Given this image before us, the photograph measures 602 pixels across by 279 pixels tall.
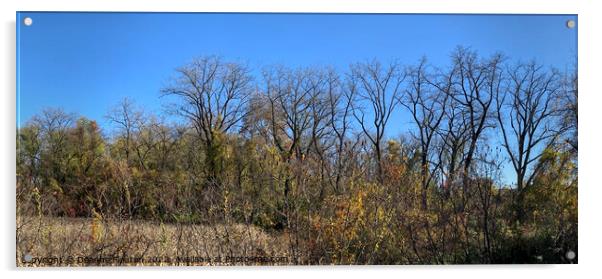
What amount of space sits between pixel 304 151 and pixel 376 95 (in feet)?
2.76

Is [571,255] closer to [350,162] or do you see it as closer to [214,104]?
[350,162]

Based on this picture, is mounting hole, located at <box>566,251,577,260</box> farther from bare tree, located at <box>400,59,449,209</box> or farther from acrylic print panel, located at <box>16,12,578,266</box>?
bare tree, located at <box>400,59,449,209</box>

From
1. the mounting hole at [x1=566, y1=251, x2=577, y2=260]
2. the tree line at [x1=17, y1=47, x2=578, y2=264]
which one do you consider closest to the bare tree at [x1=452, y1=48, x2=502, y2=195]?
the tree line at [x1=17, y1=47, x2=578, y2=264]

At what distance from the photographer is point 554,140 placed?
6.31 meters

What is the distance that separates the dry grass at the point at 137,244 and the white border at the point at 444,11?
0.10m

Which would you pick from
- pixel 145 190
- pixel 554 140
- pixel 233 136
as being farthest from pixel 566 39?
pixel 145 190

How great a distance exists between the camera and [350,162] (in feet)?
20.8

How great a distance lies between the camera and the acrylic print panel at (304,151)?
6.21 meters

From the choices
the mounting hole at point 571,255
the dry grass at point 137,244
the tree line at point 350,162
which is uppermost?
the tree line at point 350,162

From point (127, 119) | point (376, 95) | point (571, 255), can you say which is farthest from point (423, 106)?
point (127, 119)

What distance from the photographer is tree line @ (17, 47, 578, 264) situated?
625 centimetres

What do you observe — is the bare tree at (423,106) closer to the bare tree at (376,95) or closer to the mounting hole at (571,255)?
the bare tree at (376,95)

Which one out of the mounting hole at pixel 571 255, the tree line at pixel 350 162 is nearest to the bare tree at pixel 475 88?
the tree line at pixel 350 162

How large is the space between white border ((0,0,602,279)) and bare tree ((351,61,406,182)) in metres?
0.53
